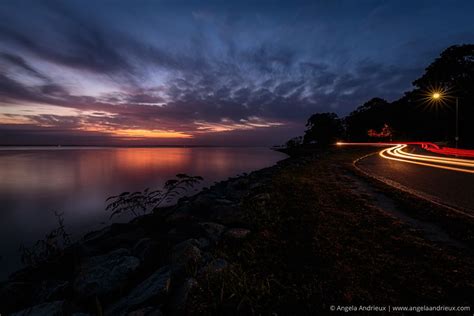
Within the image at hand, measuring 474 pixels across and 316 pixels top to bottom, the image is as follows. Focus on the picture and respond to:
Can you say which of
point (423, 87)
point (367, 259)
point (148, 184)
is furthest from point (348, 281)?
point (423, 87)

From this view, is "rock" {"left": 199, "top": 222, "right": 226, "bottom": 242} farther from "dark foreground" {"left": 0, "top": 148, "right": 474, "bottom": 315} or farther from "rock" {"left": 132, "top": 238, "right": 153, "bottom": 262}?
"rock" {"left": 132, "top": 238, "right": 153, "bottom": 262}

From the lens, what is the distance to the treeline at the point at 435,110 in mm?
37738

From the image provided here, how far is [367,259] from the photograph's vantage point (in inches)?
145

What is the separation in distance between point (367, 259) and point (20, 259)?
32.8ft

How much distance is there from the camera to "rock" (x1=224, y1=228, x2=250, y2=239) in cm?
462

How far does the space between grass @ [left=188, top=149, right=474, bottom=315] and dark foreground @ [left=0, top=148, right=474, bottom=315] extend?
0.01 meters

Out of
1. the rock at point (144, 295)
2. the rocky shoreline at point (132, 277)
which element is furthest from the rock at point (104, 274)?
the rock at point (144, 295)

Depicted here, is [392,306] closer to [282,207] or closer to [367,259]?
[367,259]

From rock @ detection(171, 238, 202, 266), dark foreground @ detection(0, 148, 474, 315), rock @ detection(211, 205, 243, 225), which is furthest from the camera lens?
rock @ detection(211, 205, 243, 225)

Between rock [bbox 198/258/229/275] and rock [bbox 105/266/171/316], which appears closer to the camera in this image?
rock [bbox 105/266/171/316]

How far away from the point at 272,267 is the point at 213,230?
1833 millimetres

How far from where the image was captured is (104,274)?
149 inches

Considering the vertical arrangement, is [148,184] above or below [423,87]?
below

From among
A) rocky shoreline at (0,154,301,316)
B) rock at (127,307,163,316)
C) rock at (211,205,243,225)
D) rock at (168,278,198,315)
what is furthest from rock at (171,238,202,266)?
rock at (211,205,243,225)
